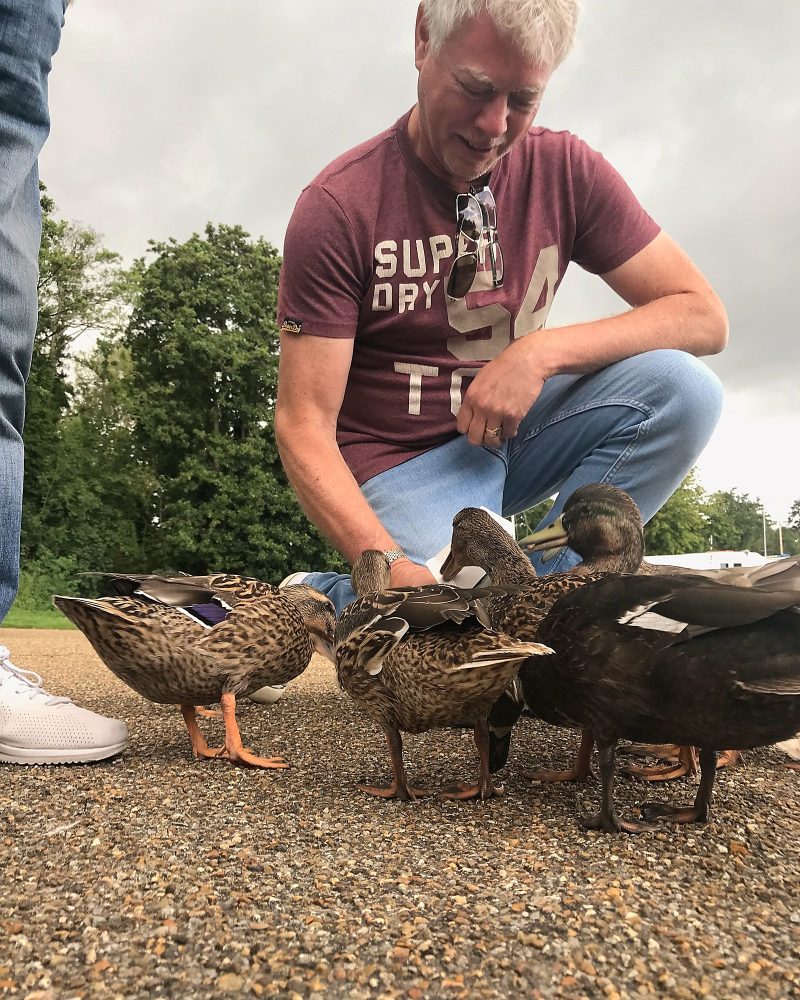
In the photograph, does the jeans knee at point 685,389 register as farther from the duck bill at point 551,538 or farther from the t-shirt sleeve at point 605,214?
the duck bill at point 551,538

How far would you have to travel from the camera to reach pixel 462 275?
429 cm

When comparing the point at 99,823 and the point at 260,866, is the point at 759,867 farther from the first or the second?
the point at 99,823

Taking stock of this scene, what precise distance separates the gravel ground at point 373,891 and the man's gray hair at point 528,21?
2.94 metres

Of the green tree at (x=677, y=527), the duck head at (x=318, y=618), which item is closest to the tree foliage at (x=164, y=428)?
the green tree at (x=677, y=527)

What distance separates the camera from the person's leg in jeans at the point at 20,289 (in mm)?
2574

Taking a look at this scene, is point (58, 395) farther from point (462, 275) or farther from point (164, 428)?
point (462, 275)

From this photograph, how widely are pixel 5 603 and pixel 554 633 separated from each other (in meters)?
1.89

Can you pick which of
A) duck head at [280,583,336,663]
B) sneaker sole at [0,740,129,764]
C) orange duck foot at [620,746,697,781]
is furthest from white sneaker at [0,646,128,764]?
orange duck foot at [620,746,697,781]

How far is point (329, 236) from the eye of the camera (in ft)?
13.6

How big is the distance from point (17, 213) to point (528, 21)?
214 centimetres

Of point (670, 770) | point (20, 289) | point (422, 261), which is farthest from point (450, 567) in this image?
point (20, 289)

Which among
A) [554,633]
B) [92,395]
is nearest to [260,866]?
[554,633]

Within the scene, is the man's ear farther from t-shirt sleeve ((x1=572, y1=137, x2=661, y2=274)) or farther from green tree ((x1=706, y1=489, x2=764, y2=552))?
green tree ((x1=706, y1=489, x2=764, y2=552))

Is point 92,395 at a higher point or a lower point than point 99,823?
higher
